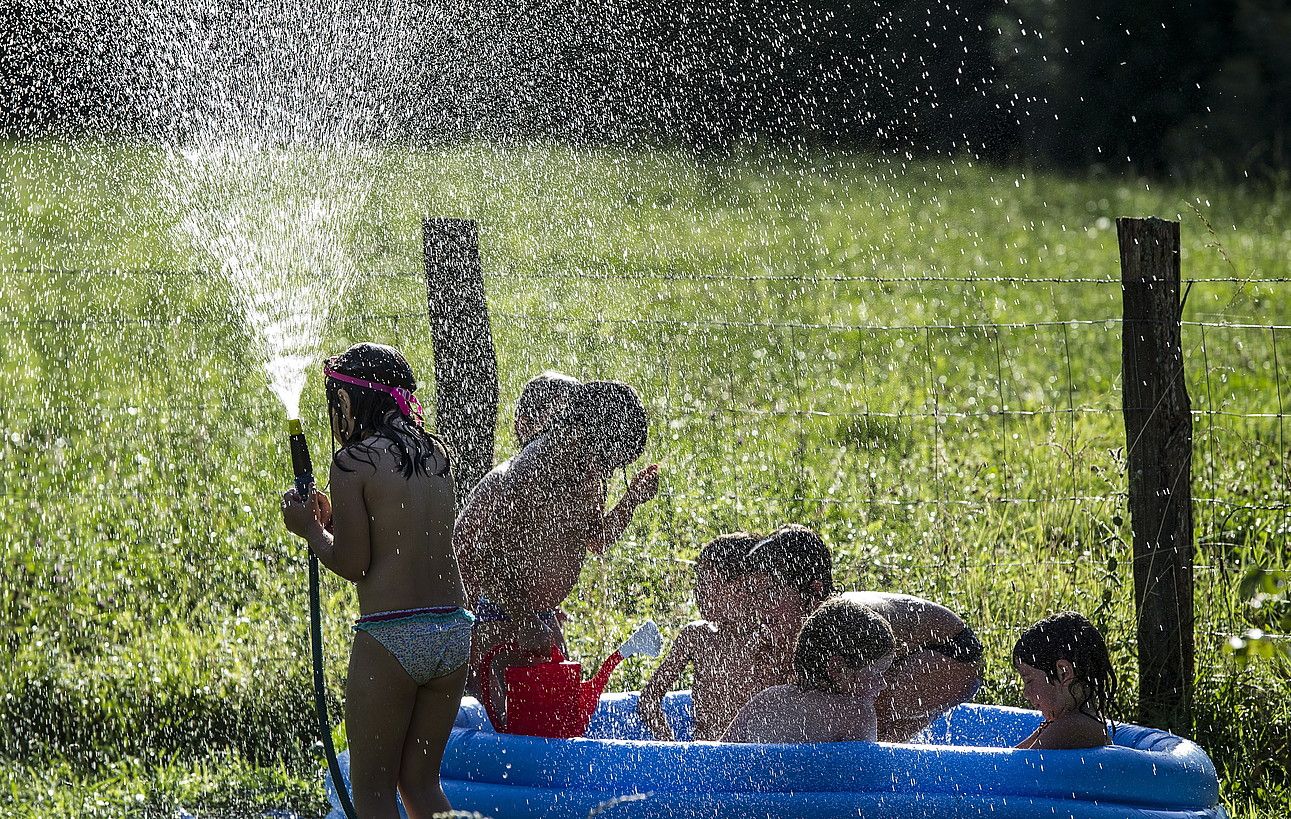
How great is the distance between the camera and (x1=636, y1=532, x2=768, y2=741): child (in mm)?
4289

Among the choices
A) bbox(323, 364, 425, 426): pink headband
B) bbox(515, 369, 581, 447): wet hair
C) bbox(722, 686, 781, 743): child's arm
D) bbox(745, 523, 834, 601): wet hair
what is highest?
bbox(323, 364, 425, 426): pink headband

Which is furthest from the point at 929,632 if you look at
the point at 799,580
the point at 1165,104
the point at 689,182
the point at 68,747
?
the point at 1165,104

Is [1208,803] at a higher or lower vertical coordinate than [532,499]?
lower

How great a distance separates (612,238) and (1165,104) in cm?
1175

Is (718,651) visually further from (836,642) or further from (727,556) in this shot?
(836,642)

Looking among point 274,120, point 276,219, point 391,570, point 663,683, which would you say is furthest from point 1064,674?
point 274,120

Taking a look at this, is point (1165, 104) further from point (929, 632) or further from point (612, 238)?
point (929, 632)

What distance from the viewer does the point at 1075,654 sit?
392cm

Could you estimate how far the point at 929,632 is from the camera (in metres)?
4.34

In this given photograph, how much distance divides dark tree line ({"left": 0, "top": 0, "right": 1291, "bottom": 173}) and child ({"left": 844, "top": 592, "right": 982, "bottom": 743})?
15968 millimetres

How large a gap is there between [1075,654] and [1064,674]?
67 mm

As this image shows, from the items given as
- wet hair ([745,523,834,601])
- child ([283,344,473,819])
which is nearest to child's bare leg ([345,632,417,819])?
child ([283,344,473,819])

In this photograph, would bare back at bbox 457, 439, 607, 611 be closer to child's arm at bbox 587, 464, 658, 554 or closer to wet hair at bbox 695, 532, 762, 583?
child's arm at bbox 587, 464, 658, 554

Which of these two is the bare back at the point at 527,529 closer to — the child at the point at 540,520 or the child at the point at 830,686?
the child at the point at 540,520
